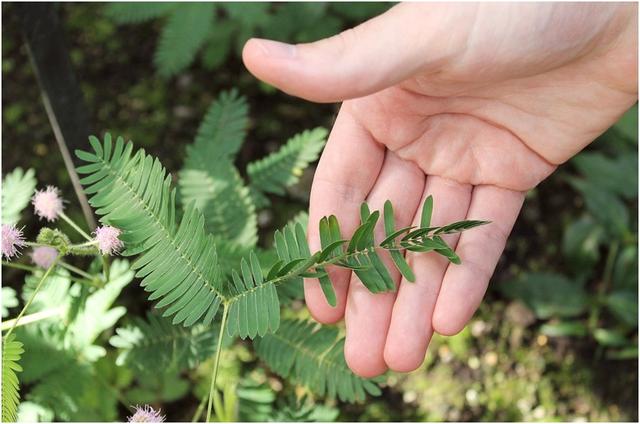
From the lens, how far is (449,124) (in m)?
1.93

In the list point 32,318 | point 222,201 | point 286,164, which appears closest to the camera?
point 32,318

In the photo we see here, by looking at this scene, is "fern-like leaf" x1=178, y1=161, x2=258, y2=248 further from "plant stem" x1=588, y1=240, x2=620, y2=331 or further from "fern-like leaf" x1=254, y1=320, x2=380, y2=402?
"plant stem" x1=588, y1=240, x2=620, y2=331

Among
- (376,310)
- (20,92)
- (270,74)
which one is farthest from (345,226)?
(20,92)

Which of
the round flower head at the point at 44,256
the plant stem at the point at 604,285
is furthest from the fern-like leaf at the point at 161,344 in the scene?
the plant stem at the point at 604,285

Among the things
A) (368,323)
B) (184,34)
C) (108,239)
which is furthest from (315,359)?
(184,34)

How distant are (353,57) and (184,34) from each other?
65.3 inches

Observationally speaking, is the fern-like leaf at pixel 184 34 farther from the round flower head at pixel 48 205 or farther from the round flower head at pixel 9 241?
the round flower head at pixel 9 241

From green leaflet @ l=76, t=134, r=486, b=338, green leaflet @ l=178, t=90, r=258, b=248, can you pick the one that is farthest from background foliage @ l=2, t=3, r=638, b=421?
green leaflet @ l=76, t=134, r=486, b=338

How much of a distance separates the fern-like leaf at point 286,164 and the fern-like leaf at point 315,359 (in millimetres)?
435

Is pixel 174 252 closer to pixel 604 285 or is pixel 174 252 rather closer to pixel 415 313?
pixel 415 313

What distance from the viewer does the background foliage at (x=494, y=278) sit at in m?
2.76

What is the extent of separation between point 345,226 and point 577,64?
786mm

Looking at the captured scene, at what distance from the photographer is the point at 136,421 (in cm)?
142

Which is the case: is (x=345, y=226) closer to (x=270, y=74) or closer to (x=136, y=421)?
(x=270, y=74)
